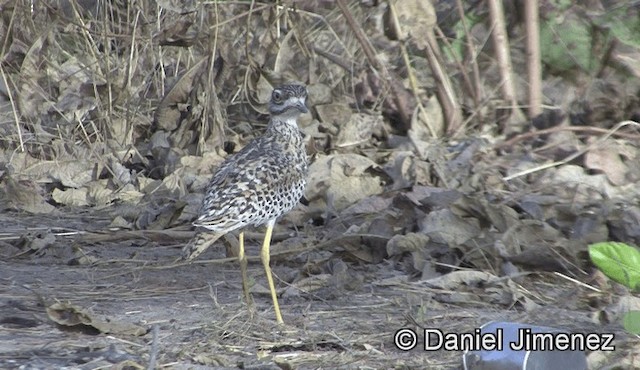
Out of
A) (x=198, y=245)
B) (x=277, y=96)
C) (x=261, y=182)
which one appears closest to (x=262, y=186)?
(x=261, y=182)

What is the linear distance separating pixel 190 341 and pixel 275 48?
12.5 feet

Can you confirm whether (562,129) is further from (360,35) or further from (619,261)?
(619,261)

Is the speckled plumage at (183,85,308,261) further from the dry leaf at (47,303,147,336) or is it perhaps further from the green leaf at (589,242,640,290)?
the green leaf at (589,242,640,290)

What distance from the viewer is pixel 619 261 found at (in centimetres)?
432

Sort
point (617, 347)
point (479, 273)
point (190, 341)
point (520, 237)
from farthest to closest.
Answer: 1. point (520, 237)
2. point (479, 273)
3. point (190, 341)
4. point (617, 347)

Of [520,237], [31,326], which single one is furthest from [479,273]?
[31,326]

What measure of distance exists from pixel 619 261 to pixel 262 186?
1.71m

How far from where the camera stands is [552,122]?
7.71m

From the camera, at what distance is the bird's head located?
598 cm

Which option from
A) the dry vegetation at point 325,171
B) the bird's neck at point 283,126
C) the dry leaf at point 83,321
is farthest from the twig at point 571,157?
the dry leaf at point 83,321

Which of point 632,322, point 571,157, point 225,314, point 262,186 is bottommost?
point 571,157

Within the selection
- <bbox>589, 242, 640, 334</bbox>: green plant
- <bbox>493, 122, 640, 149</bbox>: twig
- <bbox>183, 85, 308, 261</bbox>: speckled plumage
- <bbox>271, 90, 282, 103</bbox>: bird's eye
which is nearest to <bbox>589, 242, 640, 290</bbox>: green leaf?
<bbox>589, 242, 640, 334</bbox>: green plant

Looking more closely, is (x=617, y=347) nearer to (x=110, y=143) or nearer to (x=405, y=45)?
(x=405, y=45)

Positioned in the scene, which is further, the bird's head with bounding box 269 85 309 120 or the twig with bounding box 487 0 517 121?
the twig with bounding box 487 0 517 121
